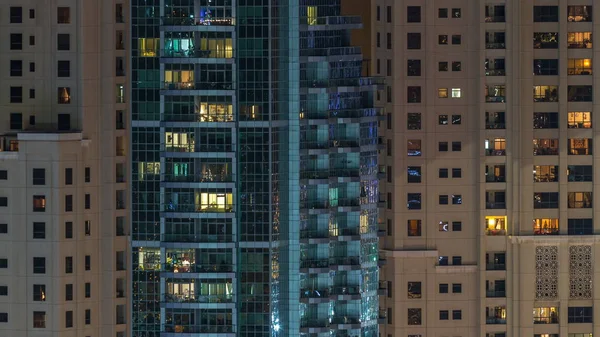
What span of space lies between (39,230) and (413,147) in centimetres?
1888

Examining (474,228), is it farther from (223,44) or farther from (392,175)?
(223,44)

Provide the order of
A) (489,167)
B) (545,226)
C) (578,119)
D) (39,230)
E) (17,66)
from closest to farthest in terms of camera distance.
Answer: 1. (39,230)
2. (17,66)
3. (578,119)
4. (489,167)
5. (545,226)

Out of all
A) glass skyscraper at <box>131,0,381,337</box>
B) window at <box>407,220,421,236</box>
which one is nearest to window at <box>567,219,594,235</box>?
window at <box>407,220,421,236</box>

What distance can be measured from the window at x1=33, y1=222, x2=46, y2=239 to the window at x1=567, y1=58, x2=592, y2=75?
1029 inches

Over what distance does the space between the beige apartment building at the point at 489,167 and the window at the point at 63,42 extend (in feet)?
49.7

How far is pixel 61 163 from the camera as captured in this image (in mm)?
177625

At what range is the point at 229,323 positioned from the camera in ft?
577

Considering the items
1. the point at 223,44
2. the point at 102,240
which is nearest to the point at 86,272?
the point at 102,240

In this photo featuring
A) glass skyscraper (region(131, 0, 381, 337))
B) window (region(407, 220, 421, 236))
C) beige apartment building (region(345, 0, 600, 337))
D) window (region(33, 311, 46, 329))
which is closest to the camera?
glass skyscraper (region(131, 0, 381, 337))

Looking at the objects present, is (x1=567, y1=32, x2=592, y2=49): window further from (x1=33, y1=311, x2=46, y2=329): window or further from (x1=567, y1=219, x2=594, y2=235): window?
(x1=33, y1=311, x2=46, y2=329): window

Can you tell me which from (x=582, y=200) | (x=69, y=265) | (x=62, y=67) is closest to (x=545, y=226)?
(x=582, y=200)

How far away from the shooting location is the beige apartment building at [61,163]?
178 metres

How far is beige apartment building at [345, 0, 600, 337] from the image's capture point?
184m

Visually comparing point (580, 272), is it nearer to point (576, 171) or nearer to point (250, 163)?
point (576, 171)
